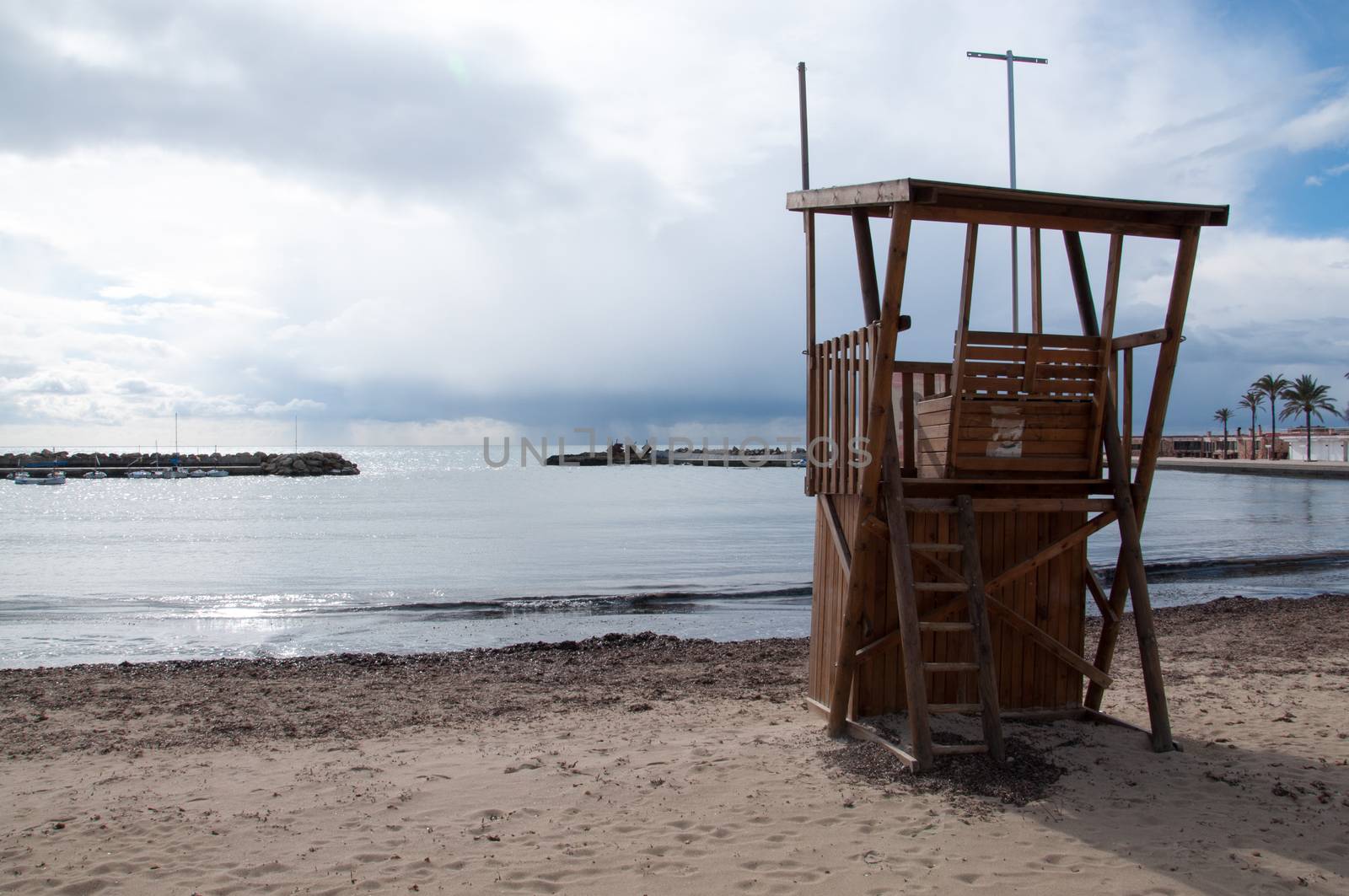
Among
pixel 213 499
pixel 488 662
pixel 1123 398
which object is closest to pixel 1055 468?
pixel 1123 398

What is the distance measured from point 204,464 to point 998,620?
13767 centimetres

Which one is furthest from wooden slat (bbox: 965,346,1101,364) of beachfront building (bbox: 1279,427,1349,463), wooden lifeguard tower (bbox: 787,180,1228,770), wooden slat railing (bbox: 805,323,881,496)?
beachfront building (bbox: 1279,427,1349,463)

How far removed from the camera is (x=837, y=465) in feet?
26.2

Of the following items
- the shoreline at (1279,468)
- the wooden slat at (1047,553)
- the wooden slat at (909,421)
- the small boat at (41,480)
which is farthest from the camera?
the small boat at (41,480)

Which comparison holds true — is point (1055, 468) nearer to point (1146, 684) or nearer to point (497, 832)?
point (1146, 684)

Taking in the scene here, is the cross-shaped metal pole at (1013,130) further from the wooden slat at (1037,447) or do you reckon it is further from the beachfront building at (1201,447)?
the beachfront building at (1201,447)

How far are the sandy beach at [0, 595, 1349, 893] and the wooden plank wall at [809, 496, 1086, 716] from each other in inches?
16.6

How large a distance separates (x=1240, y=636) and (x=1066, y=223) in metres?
9.87

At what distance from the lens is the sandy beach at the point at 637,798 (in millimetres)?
5164

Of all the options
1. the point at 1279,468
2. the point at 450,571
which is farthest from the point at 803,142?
the point at 1279,468

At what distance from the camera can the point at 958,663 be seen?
6.97 m

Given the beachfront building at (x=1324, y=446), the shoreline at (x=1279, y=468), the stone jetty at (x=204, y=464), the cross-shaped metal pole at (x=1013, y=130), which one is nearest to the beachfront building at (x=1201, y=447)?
the beachfront building at (x=1324, y=446)

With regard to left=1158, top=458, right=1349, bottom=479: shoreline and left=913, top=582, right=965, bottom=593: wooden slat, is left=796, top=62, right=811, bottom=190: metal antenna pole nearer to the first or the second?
left=913, top=582, right=965, bottom=593: wooden slat

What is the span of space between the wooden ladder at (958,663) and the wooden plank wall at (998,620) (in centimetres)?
47
